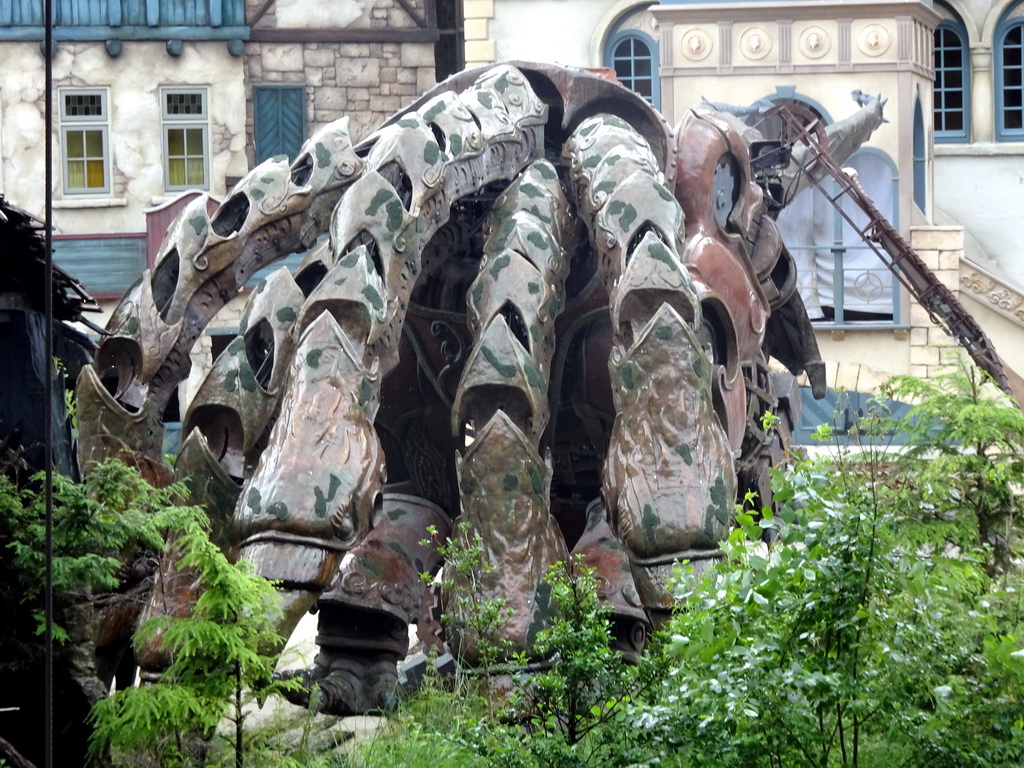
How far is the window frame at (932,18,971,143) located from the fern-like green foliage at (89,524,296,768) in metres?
23.2

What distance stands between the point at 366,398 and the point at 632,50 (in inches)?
743

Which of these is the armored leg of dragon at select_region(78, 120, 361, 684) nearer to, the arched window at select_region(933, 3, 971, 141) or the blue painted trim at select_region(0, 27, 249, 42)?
the blue painted trim at select_region(0, 27, 249, 42)

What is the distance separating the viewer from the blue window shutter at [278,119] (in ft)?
84.4

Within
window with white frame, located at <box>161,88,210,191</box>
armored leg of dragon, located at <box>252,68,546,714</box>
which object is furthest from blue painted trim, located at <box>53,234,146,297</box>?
armored leg of dragon, located at <box>252,68,546,714</box>

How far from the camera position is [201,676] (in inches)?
283

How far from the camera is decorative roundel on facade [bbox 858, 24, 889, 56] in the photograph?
2547 cm

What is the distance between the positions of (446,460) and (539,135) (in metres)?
1.86

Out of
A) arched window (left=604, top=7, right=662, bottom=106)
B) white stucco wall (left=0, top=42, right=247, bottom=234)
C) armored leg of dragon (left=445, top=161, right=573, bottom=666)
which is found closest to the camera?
armored leg of dragon (left=445, top=161, right=573, bottom=666)

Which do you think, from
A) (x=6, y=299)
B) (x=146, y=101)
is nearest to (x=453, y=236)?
(x=6, y=299)

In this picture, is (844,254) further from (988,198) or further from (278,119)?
(278,119)

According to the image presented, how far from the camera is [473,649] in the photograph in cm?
839

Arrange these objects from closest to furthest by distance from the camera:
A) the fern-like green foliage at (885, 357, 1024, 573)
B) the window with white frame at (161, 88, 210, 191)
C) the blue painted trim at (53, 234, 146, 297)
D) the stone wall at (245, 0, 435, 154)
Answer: the fern-like green foliage at (885, 357, 1024, 573) → the blue painted trim at (53, 234, 146, 297) → the window with white frame at (161, 88, 210, 191) → the stone wall at (245, 0, 435, 154)

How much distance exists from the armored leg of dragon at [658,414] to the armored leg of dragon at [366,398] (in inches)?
38.3

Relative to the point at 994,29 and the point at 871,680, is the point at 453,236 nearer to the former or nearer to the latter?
the point at 871,680
